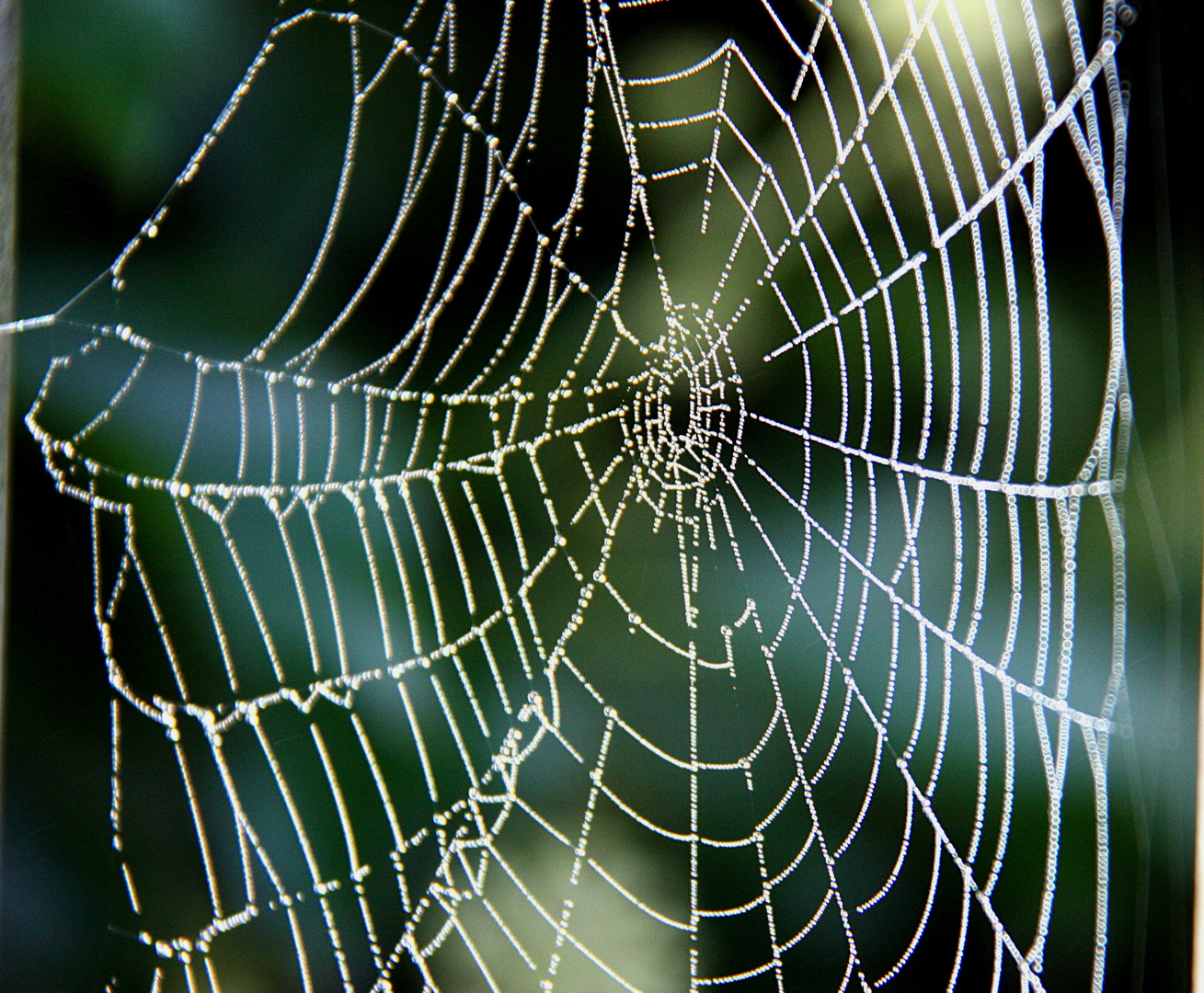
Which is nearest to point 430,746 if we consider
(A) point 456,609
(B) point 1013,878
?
(A) point 456,609

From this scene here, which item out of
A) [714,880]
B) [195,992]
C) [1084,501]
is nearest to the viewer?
[1084,501]

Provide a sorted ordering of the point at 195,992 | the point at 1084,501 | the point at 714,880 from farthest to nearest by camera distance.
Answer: the point at 714,880 → the point at 195,992 → the point at 1084,501

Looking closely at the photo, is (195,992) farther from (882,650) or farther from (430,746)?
(882,650)

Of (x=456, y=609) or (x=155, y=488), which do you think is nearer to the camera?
(x=155, y=488)

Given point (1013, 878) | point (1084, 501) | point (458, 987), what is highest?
point (1084, 501)

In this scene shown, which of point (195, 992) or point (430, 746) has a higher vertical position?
point (430, 746)

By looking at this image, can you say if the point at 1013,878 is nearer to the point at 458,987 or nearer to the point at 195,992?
the point at 458,987
